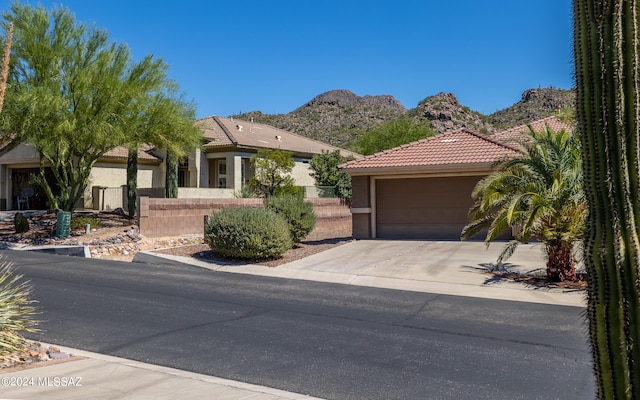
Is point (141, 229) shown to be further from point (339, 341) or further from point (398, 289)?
point (339, 341)

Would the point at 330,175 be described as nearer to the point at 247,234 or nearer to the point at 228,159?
the point at 228,159

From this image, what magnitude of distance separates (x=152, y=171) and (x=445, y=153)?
20389 millimetres

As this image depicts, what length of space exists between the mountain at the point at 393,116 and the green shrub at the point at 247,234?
44223 millimetres

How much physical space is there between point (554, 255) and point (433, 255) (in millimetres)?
4640

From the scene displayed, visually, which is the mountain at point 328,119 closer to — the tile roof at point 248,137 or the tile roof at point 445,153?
the tile roof at point 248,137

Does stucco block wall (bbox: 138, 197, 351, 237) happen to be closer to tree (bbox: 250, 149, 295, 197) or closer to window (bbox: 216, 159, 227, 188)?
tree (bbox: 250, 149, 295, 197)

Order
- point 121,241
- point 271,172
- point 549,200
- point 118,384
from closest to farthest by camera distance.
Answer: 1. point 118,384
2. point 549,200
3. point 121,241
4. point 271,172

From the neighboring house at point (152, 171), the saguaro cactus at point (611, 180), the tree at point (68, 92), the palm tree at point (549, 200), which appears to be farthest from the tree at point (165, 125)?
the saguaro cactus at point (611, 180)

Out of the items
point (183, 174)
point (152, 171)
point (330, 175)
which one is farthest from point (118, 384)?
point (183, 174)

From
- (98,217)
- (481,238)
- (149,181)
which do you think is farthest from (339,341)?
(149,181)

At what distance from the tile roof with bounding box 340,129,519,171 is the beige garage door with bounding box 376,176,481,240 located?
89 cm

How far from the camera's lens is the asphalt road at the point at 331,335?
611 centimetres

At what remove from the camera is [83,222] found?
22625 mm

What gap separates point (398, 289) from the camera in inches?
503
